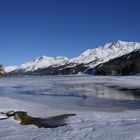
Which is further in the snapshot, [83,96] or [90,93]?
[90,93]

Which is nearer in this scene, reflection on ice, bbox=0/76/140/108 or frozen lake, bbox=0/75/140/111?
frozen lake, bbox=0/75/140/111

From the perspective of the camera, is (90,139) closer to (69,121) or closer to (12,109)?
(69,121)

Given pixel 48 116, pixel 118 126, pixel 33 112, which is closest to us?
pixel 118 126

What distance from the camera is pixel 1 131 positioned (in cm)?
1722

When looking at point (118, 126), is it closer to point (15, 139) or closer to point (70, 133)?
point (70, 133)

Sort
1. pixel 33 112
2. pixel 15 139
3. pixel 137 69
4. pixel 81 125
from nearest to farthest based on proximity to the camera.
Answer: pixel 15 139 < pixel 81 125 < pixel 33 112 < pixel 137 69

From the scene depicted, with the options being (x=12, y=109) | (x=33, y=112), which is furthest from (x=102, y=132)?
(x=12, y=109)

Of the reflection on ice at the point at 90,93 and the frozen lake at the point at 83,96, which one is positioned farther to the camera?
the reflection on ice at the point at 90,93

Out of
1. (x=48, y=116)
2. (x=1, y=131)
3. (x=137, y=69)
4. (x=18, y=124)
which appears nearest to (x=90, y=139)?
(x=1, y=131)

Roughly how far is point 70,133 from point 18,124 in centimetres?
509

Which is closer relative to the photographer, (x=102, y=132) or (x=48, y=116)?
(x=102, y=132)

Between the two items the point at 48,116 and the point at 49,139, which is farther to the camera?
the point at 48,116

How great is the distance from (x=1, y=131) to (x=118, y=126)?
640 centimetres

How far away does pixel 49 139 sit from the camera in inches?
577
